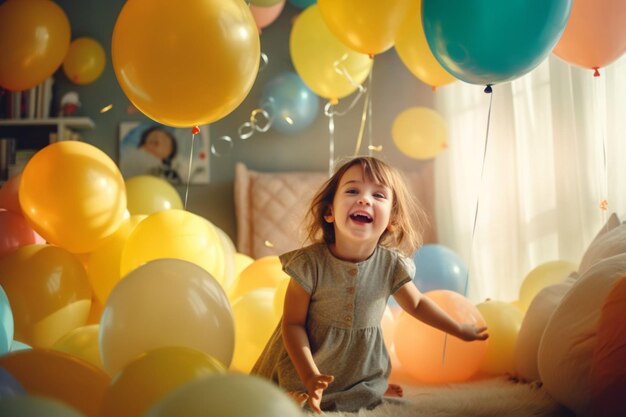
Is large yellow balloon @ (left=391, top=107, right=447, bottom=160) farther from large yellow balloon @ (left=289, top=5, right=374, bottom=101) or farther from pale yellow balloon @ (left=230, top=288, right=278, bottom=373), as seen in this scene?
pale yellow balloon @ (left=230, top=288, right=278, bottom=373)

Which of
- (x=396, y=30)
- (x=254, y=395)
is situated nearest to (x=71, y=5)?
(x=396, y=30)

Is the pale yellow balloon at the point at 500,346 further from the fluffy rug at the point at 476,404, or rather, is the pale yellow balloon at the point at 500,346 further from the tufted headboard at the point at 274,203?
the tufted headboard at the point at 274,203

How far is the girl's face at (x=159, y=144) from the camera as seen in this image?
4.29 m

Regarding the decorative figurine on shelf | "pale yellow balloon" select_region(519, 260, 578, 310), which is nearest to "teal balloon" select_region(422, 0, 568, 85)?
"pale yellow balloon" select_region(519, 260, 578, 310)

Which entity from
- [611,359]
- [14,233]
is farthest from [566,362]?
[14,233]

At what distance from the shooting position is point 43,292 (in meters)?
2.05

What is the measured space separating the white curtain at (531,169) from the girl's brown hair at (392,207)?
1.46 feet

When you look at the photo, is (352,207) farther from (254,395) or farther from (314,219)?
(254,395)

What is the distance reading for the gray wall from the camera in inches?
170

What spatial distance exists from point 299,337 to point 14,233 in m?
1.16

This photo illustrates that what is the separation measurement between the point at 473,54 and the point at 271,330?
1015mm

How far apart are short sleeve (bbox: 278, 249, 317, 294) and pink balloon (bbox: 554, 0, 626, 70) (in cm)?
100

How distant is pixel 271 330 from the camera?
6.95ft

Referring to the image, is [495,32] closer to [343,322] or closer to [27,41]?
[343,322]
